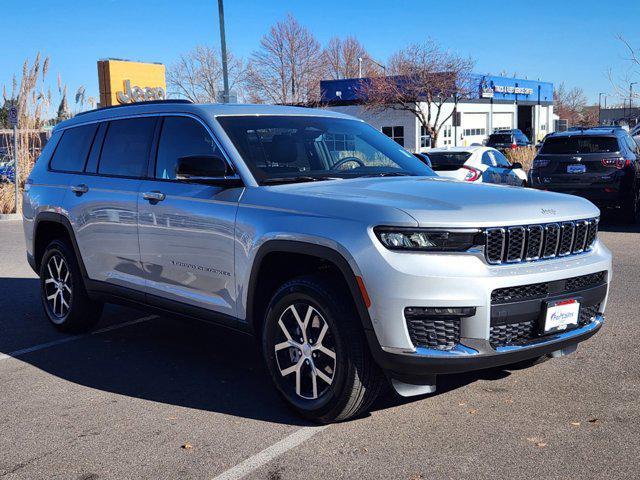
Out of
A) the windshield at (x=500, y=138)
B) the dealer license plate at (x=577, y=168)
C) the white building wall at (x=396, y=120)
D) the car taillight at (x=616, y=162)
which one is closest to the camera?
the car taillight at (x=616, y=162)

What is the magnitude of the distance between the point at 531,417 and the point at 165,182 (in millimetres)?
2956

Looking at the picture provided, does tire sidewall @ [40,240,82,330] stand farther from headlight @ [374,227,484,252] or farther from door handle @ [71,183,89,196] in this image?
headlight @ [374,227,484,252]

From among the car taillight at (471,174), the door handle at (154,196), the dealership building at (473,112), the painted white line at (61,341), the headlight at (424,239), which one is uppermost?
the dealership building at (473,112)

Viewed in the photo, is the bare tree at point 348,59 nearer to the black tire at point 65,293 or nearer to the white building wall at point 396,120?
the white building wall at point 396,120

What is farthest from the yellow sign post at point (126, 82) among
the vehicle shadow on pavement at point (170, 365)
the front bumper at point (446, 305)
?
the front bumper at point (446, 305)

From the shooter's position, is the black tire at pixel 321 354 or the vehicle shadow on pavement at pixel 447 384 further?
the vehicle shadow on pavement at pixel 447 384

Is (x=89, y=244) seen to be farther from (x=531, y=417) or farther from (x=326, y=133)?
(x=531, y=417)

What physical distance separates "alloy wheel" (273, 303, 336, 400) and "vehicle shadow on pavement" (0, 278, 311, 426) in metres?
0.24

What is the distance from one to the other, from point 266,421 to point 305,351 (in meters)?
0.51

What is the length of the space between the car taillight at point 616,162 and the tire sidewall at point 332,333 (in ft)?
35.6

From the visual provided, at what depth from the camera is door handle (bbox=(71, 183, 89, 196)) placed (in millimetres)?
6326

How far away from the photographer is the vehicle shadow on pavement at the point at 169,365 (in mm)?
4980

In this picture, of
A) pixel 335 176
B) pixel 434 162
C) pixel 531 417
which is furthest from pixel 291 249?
pixel 434 162

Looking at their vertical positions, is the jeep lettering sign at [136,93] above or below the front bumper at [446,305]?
above
